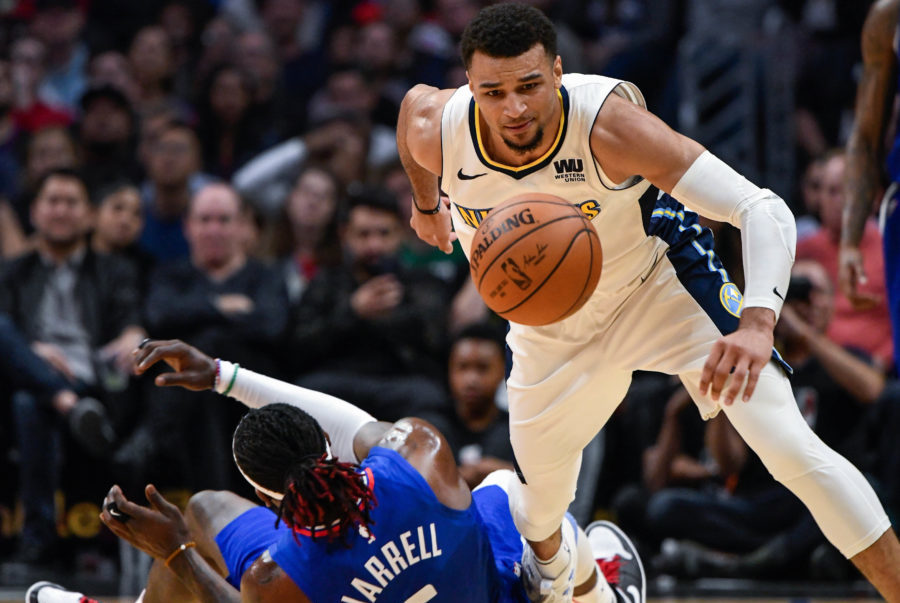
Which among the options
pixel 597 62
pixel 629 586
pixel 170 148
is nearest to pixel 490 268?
pixel 629 586

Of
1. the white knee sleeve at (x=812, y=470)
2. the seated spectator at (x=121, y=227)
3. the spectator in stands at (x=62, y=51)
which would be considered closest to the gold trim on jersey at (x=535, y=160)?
the white knee sleeve at (x=812, y=470)

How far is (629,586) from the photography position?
478 cm

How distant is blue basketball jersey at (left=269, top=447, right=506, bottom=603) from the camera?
362 cm

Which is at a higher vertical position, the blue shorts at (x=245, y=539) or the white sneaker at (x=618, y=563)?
the blue shorts at (x=245, y=539)

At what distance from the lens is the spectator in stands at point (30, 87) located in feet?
31.6

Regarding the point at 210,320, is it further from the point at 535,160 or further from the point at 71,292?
the point at 535,160

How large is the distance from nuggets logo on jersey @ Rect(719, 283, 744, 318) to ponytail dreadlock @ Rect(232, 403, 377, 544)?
51.7 inches

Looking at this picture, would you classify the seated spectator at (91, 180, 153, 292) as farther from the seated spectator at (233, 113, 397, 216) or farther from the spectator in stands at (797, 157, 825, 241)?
the spectator in stands at (797, 157, 825, 241)

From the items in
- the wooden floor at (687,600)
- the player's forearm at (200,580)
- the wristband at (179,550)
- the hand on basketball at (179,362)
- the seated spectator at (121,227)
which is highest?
the seated spectator at (121,227)

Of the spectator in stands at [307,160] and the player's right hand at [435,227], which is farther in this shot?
the spectator in stands at [307,160]

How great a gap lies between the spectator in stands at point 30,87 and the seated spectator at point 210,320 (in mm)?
3111

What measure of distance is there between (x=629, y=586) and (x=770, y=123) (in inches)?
195

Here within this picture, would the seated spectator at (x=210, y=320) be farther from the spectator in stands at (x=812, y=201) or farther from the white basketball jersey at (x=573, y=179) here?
the spectator in stands at (x=812, y=201)

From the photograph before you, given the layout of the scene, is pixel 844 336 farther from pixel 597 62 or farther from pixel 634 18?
pixel 634 18
